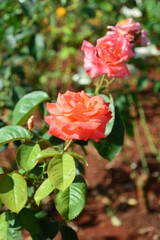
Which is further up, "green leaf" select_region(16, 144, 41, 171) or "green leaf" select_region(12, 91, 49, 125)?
"green leaf" select_region(16, 144, 41, 171)

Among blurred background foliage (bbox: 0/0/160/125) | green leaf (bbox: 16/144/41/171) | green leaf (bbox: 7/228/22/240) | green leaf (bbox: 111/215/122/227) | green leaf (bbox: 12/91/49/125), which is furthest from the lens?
green leaf (bbox: 111/215/122/227)

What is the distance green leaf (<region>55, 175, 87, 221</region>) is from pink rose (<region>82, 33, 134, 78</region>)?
32 centimetres

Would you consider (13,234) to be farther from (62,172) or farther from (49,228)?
(62,172)

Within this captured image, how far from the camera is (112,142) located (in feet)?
4.13

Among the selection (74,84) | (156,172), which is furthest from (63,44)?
(156,172)

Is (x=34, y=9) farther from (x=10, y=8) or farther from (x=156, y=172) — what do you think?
(x=156, y=172)

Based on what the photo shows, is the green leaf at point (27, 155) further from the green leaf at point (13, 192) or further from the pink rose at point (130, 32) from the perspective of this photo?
the pink rose at point (130, 32)

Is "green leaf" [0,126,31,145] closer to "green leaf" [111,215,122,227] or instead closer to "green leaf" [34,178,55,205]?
"green leaf" [34,178,55,205]

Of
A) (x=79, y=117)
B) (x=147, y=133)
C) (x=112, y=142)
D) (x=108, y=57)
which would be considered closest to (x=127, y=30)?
(x=108, y=57)

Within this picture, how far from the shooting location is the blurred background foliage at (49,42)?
2.04 m

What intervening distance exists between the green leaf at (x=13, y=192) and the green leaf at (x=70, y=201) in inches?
3.3

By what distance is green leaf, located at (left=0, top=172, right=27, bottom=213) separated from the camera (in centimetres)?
98

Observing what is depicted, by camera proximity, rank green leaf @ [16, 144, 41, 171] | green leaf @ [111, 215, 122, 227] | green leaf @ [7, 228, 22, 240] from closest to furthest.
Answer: green leaf @ [16, 144, 41, 171]
green leaf @ [7, 228, 22, 240]
green leaf @ [111, 215, 122, 227]

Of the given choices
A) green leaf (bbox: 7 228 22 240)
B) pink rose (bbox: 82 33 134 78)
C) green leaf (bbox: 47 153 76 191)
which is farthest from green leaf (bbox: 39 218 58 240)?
pink rose (bbox: 82 33 134 78)
